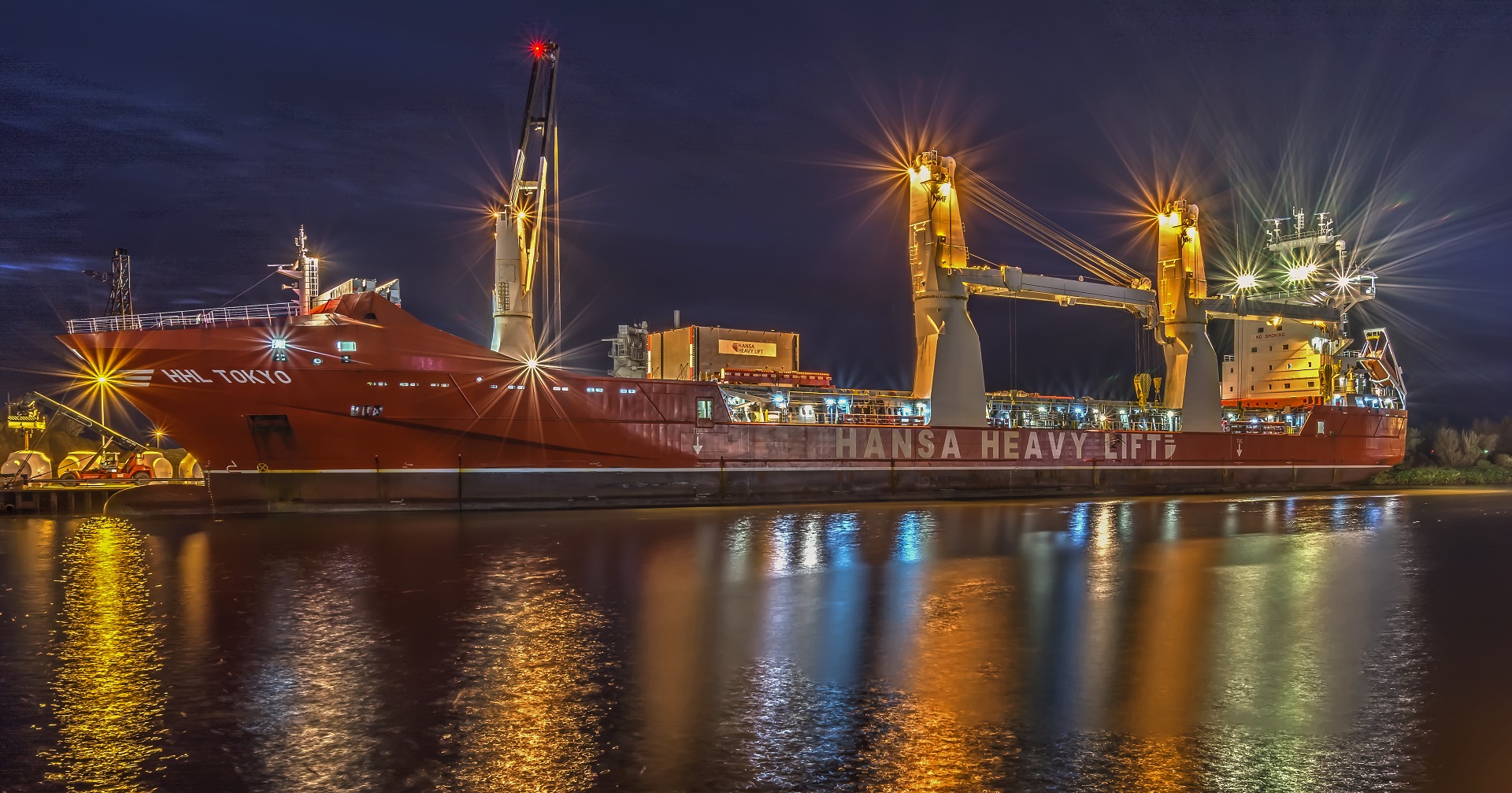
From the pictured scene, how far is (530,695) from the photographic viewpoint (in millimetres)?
7371

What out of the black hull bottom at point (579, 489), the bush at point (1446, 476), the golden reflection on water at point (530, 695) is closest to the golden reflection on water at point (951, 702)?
the golden reflection on water at point (530, 695)

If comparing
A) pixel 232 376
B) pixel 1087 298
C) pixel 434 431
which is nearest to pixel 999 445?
pixel 1087 298

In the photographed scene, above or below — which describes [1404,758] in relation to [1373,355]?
below

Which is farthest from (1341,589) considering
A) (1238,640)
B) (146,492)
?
(146,492)

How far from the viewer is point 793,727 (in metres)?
6.55

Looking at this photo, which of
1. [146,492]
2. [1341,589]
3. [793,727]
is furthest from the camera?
[146,492]

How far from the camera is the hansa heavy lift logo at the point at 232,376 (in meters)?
21.8

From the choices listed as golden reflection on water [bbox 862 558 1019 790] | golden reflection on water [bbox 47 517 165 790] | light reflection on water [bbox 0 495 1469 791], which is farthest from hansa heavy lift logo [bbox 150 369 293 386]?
golden reflection on water [bbox 862 558 1019 790]

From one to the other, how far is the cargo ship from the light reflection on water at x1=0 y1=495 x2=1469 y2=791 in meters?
6.13

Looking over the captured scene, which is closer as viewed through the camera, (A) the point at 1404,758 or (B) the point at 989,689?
(A) the point at 1404,758

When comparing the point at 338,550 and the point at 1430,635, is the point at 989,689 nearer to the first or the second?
the point at 1430,635

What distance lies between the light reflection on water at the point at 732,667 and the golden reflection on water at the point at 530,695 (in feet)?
0.13

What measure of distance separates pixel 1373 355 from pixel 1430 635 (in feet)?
134

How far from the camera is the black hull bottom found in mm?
22781
